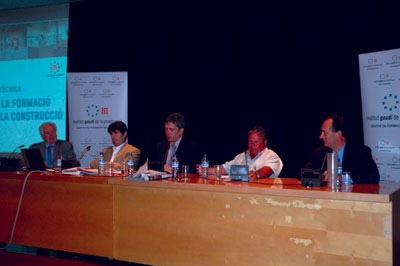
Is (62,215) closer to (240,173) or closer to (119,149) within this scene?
(119,149)

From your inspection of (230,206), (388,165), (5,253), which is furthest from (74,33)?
(388,165)

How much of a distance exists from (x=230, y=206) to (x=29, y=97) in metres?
4.29

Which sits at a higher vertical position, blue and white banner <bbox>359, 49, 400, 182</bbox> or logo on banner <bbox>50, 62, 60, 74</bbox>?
logo on banner <bbox>50, 62, 60, 74</bbox>

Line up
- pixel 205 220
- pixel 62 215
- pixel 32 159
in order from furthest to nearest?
pixel 32 159, pixel 62 215, pixel 205 220

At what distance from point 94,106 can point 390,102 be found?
368 centimetres

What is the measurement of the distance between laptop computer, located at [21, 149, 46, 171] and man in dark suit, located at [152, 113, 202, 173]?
1.17 metres

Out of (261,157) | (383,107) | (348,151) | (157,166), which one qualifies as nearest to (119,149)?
(157,166)

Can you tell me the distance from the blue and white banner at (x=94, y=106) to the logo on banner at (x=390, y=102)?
3.16 m

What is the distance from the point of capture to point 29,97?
5.63m

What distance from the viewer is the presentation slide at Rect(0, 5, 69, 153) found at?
553cm

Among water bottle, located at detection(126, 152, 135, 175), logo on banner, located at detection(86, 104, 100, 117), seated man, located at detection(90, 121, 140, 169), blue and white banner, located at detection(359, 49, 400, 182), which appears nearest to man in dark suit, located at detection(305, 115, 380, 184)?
blue and white banner, located at detection(359, 49, 400, 182)

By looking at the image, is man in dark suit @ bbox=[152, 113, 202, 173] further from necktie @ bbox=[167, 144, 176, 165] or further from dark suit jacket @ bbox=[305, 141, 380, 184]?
dark suit jacket @ bbox=[305, 141, 380, 184]

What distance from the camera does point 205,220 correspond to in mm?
2582

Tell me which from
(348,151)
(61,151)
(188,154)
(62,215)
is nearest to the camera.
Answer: (348,151)
